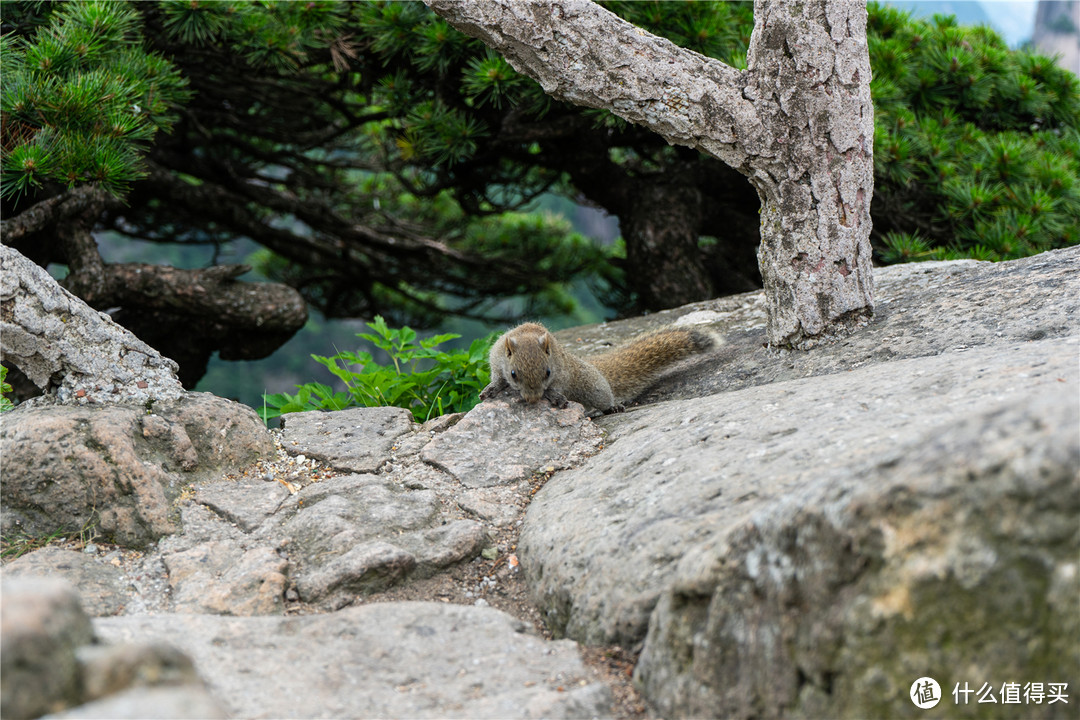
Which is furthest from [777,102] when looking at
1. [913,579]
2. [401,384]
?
[913,579]

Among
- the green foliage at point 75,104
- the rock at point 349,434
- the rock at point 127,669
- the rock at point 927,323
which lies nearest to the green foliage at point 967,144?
the rock at point 927,323

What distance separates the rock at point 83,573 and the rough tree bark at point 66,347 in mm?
644

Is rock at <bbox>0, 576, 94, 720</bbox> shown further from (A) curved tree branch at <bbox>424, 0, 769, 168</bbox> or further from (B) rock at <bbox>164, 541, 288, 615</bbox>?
(A) curved tree branch at <bbox>424, 0, 769, 168</bbox>

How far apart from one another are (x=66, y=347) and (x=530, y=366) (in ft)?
5.44

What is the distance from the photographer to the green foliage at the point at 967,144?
459 centimetres

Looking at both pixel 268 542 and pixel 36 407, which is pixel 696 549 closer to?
pixel 268 542

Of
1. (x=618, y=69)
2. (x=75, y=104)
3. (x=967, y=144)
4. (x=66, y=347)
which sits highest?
(x=75, y=104)

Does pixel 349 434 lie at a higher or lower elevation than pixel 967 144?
lower

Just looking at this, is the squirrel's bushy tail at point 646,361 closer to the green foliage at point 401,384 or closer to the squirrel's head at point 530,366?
the squirrel's head at point 530,366

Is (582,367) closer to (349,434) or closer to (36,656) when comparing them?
(349,434)

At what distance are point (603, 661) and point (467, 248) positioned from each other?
4949mm

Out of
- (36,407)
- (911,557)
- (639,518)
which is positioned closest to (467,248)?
(36,407)

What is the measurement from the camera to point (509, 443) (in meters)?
3.08

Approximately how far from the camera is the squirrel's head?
338 cm
